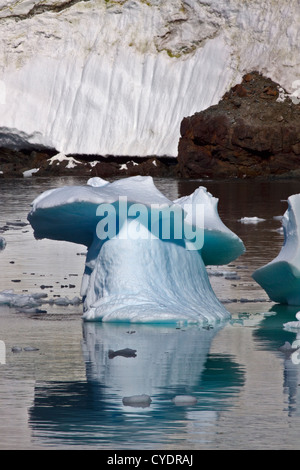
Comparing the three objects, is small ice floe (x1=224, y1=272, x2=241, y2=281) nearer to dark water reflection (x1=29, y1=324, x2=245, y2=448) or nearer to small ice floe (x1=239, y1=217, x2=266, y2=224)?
dark water reflection (x1=29, y1=324, x2=245, y2=448)

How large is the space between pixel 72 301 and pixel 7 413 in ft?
16.5

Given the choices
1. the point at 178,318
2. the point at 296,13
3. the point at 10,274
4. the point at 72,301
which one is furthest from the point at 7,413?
the point at 296,13

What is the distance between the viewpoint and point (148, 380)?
8.10m

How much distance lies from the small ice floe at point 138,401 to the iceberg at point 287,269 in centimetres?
439

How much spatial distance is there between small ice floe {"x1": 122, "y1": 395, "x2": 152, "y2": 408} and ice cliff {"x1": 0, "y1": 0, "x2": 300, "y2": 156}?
5419 cm

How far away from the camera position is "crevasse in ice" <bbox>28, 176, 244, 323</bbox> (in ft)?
34.6

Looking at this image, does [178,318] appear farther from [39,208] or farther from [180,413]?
[180,413]

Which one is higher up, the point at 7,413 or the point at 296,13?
the point at 296,13

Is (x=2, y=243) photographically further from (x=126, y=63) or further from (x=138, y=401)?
(x=126, y=63)

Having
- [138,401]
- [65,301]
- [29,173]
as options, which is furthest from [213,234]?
[29,173]

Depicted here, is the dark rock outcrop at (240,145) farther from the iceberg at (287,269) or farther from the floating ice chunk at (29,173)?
the iceberg at (287,269)

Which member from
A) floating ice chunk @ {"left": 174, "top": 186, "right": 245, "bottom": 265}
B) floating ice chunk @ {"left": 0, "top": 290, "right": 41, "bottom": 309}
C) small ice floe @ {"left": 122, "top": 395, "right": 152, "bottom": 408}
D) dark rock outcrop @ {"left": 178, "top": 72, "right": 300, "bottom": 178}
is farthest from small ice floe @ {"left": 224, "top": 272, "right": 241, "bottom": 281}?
dark rock outcrop @ {"left": 178, "top": 72, "right": 300, "bottom": 178}

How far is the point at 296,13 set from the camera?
6259cm

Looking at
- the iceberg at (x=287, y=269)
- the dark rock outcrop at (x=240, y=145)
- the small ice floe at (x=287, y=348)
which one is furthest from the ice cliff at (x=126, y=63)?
the small ice floe at (x=287, y=348)
